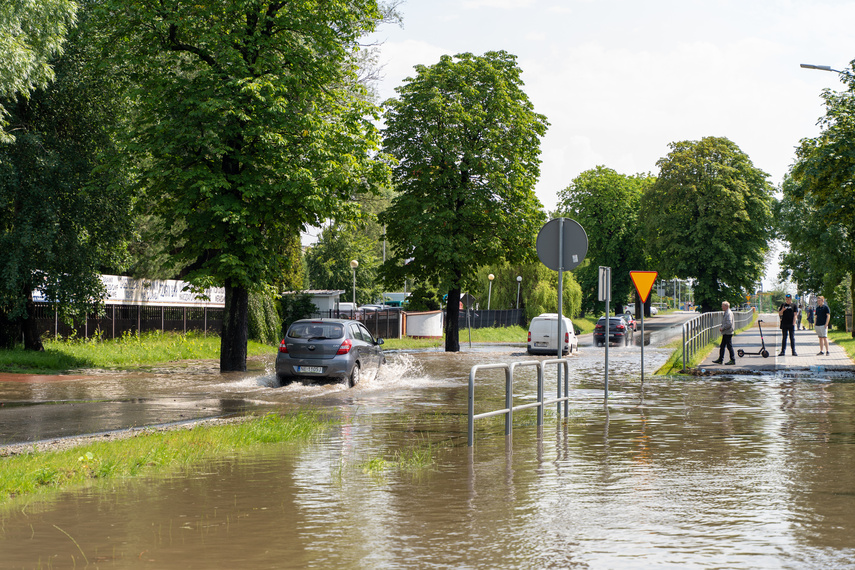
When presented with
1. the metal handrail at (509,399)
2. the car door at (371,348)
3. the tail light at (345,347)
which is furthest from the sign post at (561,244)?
the car door at (371,348)

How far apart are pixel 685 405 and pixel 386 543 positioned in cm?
1126

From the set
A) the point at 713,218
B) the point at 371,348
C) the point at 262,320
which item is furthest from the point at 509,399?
the point at 713,218

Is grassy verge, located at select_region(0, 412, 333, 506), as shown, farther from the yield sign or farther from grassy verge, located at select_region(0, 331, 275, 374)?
grassy verge, located at select_region(0, 331, 275, 374)

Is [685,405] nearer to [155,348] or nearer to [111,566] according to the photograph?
[111,566]

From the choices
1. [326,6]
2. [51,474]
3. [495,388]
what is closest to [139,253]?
[326,6]

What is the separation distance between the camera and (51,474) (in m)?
8.38

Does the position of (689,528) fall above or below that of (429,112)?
below

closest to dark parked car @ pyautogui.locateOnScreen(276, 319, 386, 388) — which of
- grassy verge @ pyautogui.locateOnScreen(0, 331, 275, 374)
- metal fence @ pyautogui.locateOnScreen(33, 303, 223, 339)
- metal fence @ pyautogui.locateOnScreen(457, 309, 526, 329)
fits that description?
grassy verge @ pyautogui.locateOnScreen(0, 331, 275, 374)

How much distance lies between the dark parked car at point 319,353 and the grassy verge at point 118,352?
6.90 m

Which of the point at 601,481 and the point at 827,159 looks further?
the point at 827,159

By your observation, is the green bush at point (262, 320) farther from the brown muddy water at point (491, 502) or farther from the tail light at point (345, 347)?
the brown muddy water at point (491, 502)

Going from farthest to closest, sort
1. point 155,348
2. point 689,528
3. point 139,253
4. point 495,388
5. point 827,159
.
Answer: point 139,253 → point 155,348 → point 827,159 → point 495,388 → point 689,528

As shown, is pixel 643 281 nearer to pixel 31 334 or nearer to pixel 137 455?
pixel 137 455

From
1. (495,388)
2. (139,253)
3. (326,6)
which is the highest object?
(326,6)
